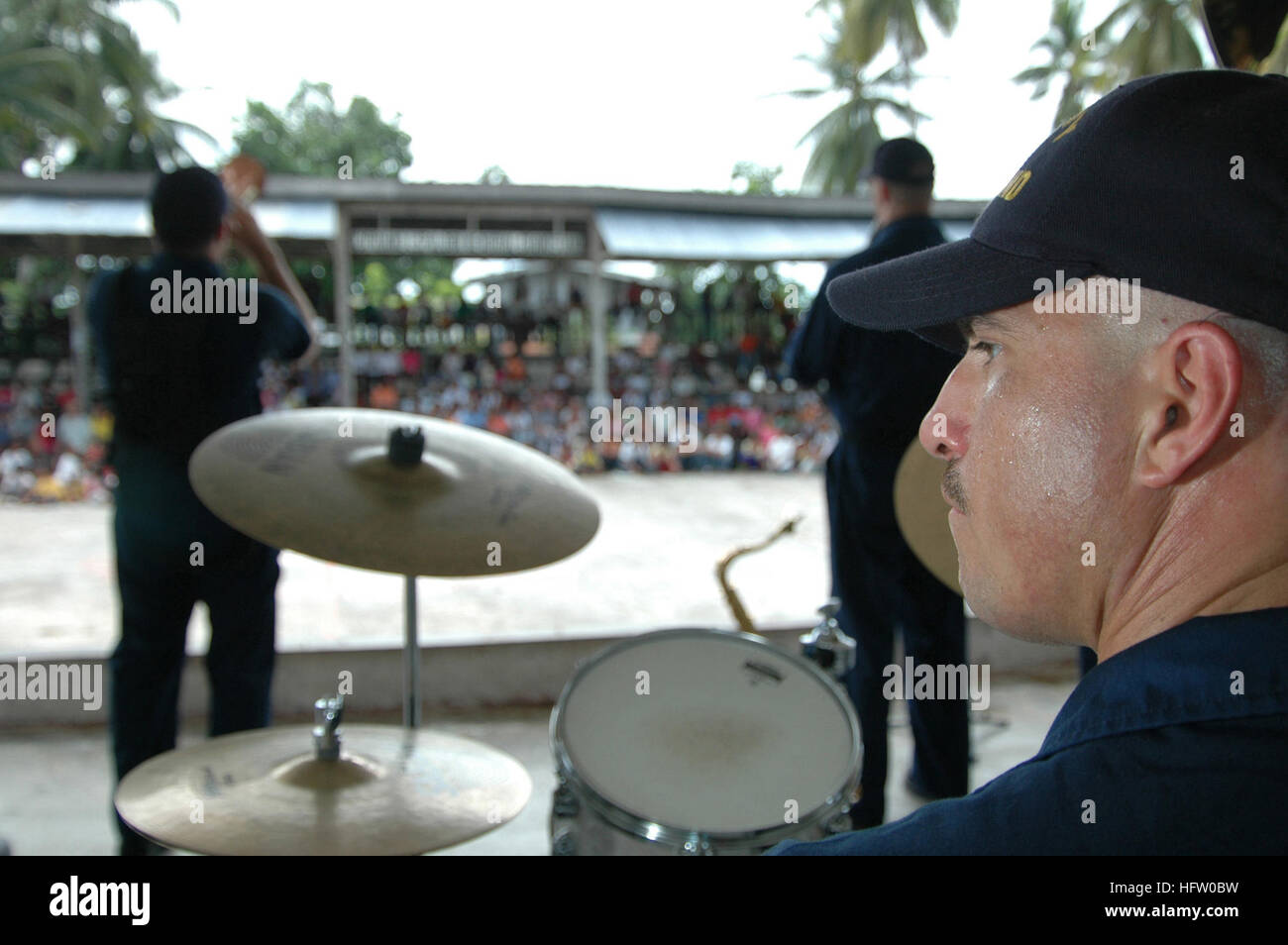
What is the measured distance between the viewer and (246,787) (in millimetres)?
1746

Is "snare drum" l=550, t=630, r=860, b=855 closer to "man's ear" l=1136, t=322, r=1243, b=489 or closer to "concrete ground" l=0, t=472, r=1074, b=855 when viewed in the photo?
"concrete ground" l=0, t=472, r=1074, b=855

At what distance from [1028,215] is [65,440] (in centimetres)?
1367

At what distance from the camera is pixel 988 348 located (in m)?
0.71

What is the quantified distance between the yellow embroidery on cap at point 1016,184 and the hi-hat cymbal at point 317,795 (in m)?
1.37

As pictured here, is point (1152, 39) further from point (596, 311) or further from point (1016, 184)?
point (1016, 184)

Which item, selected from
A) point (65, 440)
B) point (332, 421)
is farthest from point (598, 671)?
point (65, 440)

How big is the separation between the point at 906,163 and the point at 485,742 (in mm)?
2477

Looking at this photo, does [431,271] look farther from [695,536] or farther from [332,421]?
[332,421]

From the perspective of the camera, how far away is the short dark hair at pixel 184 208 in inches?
105

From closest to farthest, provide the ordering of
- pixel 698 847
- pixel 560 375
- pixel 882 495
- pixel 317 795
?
pixel 698 847
pixel 317 795
pixel 882 495
pixel 560 375

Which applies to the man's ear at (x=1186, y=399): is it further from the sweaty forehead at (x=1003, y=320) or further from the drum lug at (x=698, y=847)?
the drum lug at (x=698, y=847)

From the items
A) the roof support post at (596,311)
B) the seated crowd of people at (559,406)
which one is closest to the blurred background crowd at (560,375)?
the seated crowd of people at (559,406)

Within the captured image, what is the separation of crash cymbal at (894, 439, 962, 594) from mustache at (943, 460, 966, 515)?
1.69 meters

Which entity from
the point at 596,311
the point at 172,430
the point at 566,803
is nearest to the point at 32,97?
the point at 596,311
